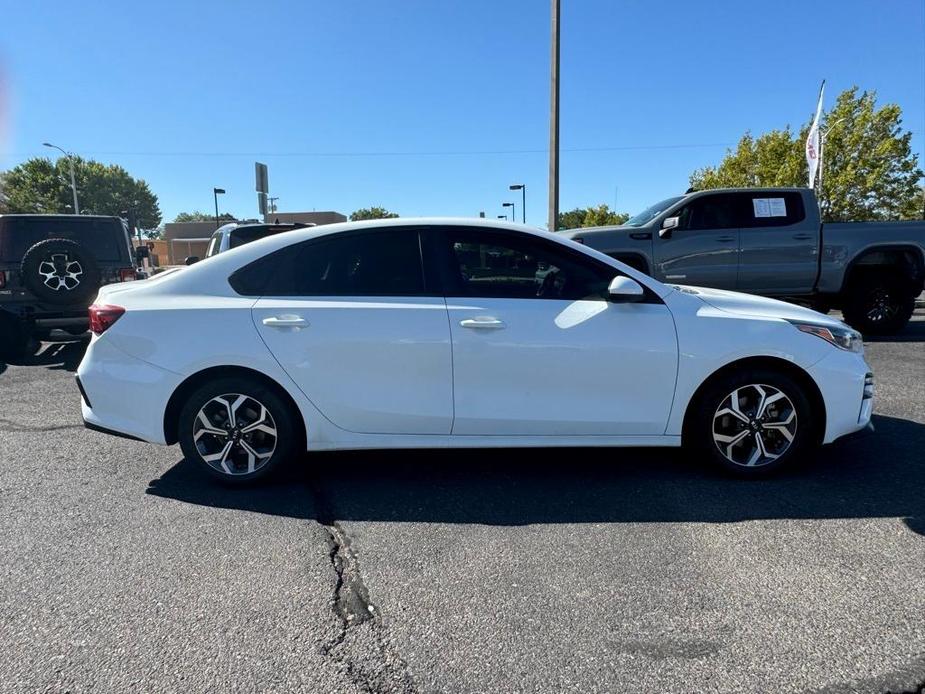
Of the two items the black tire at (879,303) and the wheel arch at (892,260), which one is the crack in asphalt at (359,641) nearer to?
the wheel arch at (892,260)

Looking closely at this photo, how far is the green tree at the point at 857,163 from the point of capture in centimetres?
2730

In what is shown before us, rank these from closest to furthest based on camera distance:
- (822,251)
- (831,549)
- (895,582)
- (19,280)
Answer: (895,582) → (831,549) → (19,280) → (822,251)

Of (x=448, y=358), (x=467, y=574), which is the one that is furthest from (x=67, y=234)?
(x=467, y=574)

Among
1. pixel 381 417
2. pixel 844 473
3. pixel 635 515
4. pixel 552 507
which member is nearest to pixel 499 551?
pixel 552 507

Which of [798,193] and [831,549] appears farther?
[798,193]

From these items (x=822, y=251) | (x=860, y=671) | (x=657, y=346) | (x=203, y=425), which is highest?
(x=822, y=251)

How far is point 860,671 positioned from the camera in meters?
2.03

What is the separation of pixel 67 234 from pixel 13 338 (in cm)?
165

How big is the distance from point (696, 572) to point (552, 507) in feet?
2.88

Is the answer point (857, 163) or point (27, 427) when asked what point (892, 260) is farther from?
point (857, 163)

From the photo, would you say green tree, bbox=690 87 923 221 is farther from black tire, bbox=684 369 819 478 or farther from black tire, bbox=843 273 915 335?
black tire, bbox=684 369 819 478

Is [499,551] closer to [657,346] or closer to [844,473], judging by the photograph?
[657,346]

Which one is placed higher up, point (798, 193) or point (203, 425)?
point (798, 193)

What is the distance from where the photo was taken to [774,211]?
27.6 feet
